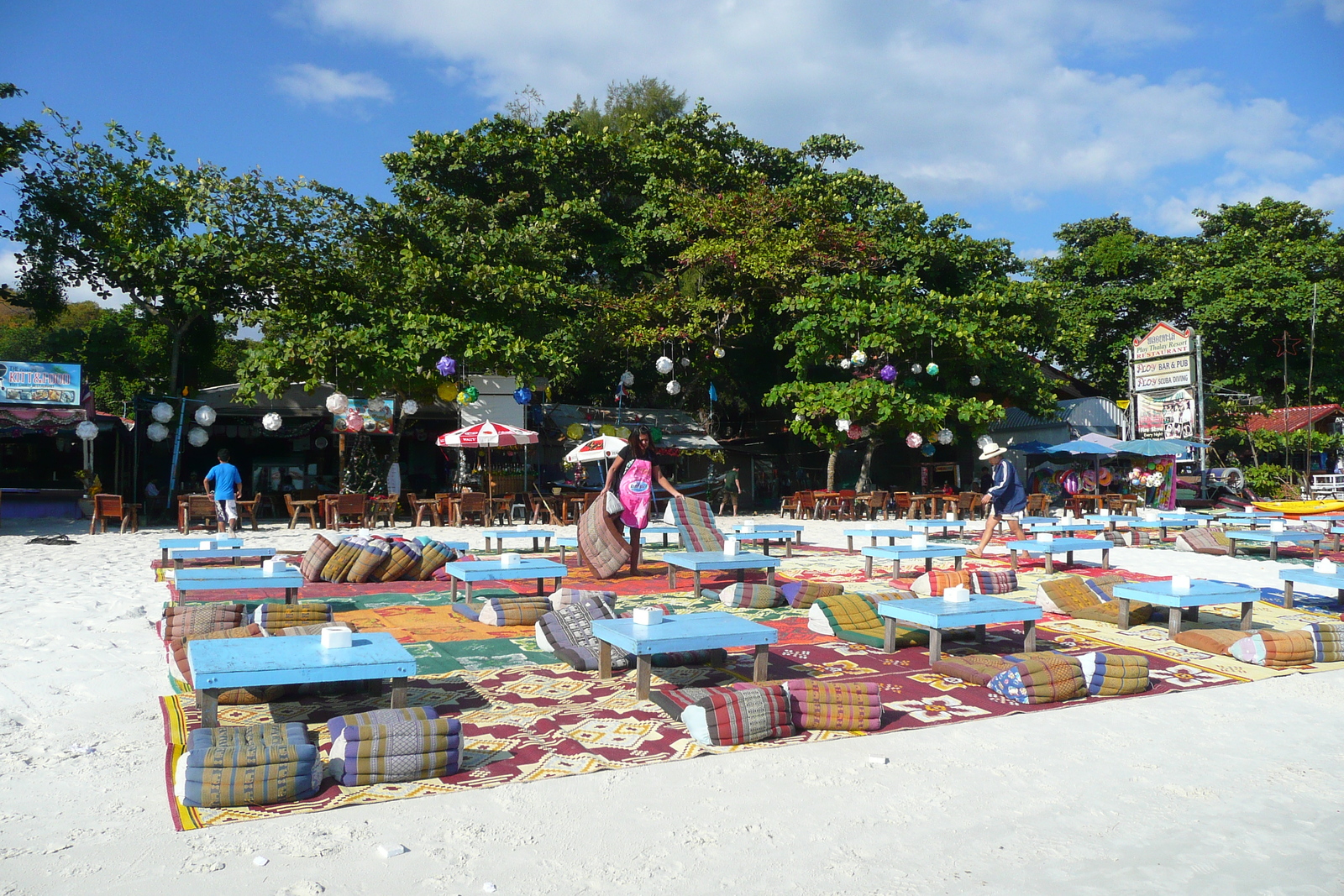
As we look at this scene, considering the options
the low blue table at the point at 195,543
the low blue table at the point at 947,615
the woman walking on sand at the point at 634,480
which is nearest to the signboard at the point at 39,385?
the low blue table at the point at 195,543

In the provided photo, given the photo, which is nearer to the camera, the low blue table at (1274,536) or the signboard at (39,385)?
the low blue table at (1274,536)

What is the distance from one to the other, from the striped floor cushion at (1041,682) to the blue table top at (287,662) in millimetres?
3150

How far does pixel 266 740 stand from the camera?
365 cm

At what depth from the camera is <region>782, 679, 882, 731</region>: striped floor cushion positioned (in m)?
4.57

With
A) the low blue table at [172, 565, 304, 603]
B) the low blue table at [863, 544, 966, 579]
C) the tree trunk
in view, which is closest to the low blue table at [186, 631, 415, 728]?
the low blue table at [172, 565, 304, 603]

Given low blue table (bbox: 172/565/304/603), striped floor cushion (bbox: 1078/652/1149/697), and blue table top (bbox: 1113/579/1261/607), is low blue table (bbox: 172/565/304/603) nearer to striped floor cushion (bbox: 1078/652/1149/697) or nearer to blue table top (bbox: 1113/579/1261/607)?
striped floor cushion (bbox: 1078/652/1149/697)

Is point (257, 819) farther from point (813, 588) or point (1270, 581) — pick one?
point (1270, 581)

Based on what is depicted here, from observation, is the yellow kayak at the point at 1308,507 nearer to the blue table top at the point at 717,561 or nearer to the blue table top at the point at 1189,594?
the blue table top at the point at 1189,594

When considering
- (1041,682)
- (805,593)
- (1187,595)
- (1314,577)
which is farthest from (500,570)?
(1314,577)

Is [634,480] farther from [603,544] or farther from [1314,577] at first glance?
[1314,577]

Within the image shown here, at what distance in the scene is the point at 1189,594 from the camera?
6.74m

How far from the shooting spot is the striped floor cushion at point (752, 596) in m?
8.12

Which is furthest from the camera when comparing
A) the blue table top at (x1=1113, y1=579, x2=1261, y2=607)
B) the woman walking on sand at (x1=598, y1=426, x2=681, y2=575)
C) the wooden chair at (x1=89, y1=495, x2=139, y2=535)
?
the wooden chair at (x1=89, y1=495, x2=139, y2=535)

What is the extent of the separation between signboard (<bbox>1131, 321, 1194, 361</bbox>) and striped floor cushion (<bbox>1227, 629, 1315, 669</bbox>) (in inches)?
758
